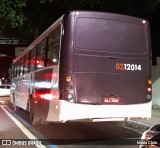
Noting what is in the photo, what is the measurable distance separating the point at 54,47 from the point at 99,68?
4.95 feet

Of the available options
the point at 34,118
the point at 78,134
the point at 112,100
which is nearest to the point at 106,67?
the point at 112,100

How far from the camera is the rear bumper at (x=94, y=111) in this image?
955cm

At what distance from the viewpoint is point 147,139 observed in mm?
5547

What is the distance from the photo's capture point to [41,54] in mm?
12656

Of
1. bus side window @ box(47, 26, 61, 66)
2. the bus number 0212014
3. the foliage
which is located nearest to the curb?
the bus number 0212014

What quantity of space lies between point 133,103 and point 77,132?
111 inches

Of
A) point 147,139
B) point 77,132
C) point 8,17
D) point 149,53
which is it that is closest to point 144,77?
point 149,53

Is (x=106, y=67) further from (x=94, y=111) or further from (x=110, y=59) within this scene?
(x=94, y=111)

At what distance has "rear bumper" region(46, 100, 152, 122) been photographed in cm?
955

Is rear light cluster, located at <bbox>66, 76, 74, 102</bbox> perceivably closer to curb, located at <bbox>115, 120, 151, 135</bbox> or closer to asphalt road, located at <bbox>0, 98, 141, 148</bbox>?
asphalt road, located at <bbox>0, 98, 141, 148</bbox>

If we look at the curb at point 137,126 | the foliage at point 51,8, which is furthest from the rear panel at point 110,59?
the foliage at point 51,8

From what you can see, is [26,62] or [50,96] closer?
[50,96]

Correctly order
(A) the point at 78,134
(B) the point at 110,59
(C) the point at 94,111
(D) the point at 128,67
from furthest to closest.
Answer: (A) the point at 78,134 → (D) the point at 128,67 → (B) the point at 110,59 → (C) the point at 94,111

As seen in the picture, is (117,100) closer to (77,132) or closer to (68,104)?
(68,104)
